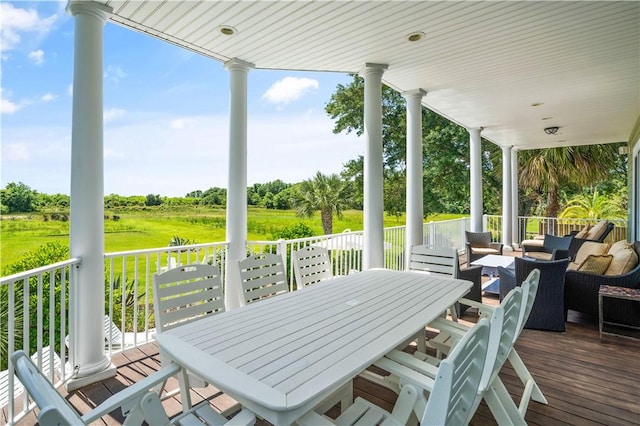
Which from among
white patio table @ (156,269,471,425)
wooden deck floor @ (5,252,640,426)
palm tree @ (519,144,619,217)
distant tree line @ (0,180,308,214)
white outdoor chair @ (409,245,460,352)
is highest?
palm tree @ (519,144,619,217)

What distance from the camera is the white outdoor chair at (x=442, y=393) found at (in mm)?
1030

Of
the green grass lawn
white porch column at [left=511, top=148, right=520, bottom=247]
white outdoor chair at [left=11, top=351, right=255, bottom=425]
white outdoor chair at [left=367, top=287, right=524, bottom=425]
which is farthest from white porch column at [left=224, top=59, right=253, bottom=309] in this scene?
the green grass lawn

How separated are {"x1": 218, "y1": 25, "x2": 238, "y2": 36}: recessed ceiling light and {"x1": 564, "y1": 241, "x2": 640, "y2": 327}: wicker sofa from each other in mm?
4292

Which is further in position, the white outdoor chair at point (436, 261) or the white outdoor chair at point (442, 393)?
the white outdoor chair at point (436, 261)

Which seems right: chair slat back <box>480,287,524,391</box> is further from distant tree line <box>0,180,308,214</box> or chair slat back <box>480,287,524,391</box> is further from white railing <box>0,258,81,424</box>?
distant tree line <box>0,180,308,214</box>

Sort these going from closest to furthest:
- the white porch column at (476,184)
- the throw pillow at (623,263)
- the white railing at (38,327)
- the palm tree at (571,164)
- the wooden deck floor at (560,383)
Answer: the white railing at (38,327) → the wooden deck floor at (560,383) → the throw pillow at (623,263) → the white porch column at (476,184) → the palm tree at (571,164)

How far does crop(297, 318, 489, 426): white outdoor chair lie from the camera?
1.03 metres

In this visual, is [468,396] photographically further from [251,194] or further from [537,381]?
[251,194]

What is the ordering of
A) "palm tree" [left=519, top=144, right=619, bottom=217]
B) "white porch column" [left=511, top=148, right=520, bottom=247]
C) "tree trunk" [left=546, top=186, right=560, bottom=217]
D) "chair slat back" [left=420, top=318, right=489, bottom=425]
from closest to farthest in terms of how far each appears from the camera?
"chair slat back" [left=420, top=318, right=489, bottom=425] → "white porch column" [left=511, top=148, right=520, bottom=247] → "palm tree" [left=519, top=144, right=619, bottom=217] → "tree trunk" [left=546, top=186, right=560, bottom=217]

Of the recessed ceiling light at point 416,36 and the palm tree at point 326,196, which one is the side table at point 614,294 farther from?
the palm tree at point 326,196

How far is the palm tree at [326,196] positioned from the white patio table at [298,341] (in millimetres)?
10802

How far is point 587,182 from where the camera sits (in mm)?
12086

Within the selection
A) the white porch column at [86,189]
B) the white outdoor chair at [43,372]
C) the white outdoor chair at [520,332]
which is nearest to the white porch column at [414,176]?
the white outdoor chair at [520,332]

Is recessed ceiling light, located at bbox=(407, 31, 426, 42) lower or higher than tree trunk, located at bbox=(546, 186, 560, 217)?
higher
